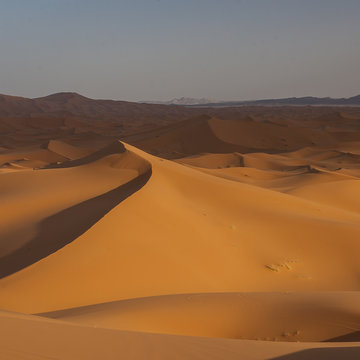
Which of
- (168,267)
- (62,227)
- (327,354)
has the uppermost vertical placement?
(327,354)

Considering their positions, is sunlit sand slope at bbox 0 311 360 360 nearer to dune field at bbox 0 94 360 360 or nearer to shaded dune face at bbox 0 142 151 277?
dune field at bbox 0 94 360 360

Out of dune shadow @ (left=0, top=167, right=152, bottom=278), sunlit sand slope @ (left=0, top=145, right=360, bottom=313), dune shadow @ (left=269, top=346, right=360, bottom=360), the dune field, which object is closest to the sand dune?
the dune field

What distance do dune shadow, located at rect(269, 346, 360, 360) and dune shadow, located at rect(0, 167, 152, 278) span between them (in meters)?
3.97

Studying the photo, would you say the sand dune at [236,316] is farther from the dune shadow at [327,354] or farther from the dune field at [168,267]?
the dune shadow at [327,354]

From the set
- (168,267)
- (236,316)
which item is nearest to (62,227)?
(168,267)

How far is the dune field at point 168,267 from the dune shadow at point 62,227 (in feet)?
0.11

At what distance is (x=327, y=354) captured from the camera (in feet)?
10.1

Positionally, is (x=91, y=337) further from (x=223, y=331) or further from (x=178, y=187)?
(x=178, y=187)

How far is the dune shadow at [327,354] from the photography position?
2984 millimetres

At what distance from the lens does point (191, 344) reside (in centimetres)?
328

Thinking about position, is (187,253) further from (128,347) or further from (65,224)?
(128,347)

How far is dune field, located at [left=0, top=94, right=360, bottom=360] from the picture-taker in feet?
11.1

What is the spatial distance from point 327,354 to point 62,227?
16.8 ft

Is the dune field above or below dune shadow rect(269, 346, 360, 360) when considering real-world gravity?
below
